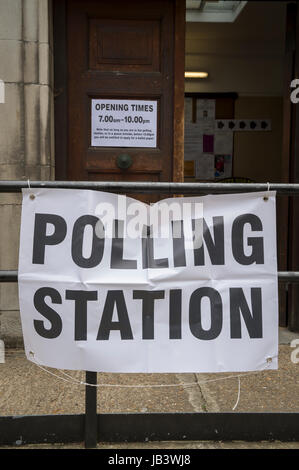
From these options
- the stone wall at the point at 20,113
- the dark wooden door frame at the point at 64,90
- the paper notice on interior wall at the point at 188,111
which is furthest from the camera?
the paper notice on interior wall at the point at 188,111

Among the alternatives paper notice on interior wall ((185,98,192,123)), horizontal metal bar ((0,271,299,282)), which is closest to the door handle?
horizontal metal bar ((0,271,299,282))

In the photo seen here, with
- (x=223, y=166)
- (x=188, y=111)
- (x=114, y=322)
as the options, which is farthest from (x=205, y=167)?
(x=114, y=322)

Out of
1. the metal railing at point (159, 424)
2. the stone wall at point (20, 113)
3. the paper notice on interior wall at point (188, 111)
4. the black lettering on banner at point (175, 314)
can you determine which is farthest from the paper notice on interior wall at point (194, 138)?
the black lettering on banner at point (175, 314)

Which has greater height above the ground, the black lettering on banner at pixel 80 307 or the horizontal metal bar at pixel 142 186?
the horizontal metal bar at pixel 142 186

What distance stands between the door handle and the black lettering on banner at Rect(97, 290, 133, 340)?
6.52ft

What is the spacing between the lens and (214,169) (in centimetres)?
670

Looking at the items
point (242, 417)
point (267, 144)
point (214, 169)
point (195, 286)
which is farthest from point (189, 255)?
point (267, 144)

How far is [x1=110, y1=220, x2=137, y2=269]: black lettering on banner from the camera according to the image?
2.11 metres

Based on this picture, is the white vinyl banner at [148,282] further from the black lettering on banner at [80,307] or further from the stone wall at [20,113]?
the stone wall at [20,113]

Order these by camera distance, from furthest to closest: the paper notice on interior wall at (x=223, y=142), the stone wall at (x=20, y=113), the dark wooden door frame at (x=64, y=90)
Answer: the paper notice on interior wall at (x=223, y=142)
the dark wooden door frame at (x=64, y=90)
the stone wall at (x=20, y=113)

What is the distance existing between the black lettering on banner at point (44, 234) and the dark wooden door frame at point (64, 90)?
74.9 inches

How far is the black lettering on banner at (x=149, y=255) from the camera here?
2.12m

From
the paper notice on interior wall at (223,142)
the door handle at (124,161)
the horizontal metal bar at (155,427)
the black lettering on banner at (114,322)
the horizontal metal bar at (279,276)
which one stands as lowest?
the horizontal metal bar at (155,427)

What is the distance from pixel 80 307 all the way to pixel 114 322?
0.57 feet
